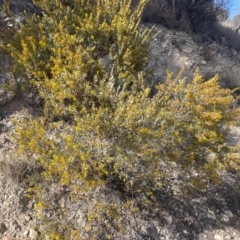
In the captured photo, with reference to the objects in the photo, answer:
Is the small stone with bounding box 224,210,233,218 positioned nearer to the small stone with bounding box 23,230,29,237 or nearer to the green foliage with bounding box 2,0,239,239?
the green foliage with bounding box 2,0,239,239

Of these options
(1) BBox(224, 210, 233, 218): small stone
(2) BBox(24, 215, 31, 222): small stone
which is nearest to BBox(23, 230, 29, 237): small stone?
(2) BBox(24, 215, 31, 222): small stone

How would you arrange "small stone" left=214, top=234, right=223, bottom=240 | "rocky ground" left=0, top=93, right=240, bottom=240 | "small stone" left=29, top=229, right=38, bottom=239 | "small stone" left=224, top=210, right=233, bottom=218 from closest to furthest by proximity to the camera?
"small stone" left=29, top=229, right=38, bottom=239 < "rocky ground" left=0, top=93, right=240, bottom=240 < "small stone" left=214, top=234, right=223, bottom=240 < "small stone" left=224, top=210, right=233, bottom=218

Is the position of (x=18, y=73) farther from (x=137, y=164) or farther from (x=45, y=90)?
(x=137, y=164)

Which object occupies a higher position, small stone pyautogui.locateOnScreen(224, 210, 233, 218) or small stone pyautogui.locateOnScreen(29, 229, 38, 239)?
small stone pyautogui.locateOnScreen(224, 210, 233, 218)

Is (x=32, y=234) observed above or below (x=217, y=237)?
below

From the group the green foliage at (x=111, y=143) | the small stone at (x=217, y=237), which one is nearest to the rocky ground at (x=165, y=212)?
the small stone at (x=217, y=237)

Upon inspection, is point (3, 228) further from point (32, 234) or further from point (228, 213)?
point (228, 213)

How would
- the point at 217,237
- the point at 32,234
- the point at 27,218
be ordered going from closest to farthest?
the point at 32,234 → the point at 27,218 → the point at 217,237

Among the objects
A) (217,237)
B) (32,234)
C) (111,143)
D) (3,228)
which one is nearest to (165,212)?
(217,237)

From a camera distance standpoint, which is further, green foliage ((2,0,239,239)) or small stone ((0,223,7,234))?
green foliage ((2,0,239,239))

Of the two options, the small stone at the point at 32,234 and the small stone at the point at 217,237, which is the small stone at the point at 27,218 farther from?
the small stone at the point at 217,237

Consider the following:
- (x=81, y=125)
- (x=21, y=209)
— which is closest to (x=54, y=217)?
(x=21, y=209)

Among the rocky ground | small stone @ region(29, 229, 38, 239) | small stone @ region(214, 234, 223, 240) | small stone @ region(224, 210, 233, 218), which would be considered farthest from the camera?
small stone @ region(224, 210, 233, 218)

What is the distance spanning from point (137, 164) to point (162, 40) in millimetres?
3495
